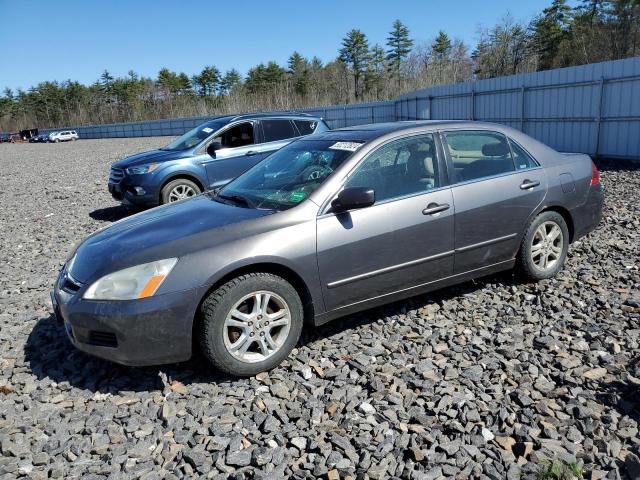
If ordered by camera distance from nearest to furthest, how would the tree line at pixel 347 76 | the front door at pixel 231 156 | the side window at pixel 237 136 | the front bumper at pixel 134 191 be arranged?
the front bumper at pixel 134 191 < the front door at pixel 231 156 < the side window at pixel 237 136 < the tree line at pixel 347 76

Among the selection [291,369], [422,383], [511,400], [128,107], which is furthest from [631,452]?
[128,107]

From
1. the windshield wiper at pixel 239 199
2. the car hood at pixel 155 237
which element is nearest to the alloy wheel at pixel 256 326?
the car hood at pixel 155 237

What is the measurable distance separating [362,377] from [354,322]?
87cm

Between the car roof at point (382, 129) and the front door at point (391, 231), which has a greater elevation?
the car roof at point (382, 129)

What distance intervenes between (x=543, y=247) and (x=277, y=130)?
5910mm

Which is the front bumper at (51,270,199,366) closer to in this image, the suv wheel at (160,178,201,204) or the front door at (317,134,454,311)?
the front door at (317,134,454,311)

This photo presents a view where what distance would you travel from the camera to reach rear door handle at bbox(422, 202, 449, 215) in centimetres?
406

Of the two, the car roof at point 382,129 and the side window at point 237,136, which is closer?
the car roof at point 382,129

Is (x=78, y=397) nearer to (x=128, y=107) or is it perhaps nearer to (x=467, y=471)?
(x=467, y=471)

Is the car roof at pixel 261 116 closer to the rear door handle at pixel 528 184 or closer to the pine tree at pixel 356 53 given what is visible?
the rear door handle at pixel 528 184

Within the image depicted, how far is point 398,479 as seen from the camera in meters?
2.57

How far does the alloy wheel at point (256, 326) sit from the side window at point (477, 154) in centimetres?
185

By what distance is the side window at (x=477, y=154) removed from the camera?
14.4 ft

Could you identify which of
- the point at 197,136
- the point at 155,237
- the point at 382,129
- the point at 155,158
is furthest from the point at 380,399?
the point at 197,136
